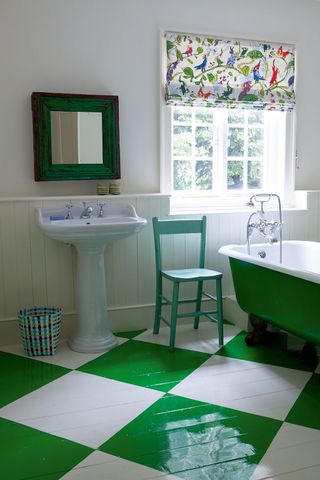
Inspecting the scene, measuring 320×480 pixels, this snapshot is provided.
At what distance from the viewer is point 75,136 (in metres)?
3.81

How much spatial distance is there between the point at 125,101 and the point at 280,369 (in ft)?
7.46

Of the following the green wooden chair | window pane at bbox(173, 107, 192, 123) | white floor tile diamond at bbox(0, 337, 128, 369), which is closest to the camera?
white floor tile diamond at bbox(0, 337, 128, 369)

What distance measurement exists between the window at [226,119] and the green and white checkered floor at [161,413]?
4.83 ft

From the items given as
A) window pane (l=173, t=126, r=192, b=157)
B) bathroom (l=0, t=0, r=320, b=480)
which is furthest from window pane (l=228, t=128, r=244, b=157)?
bathroom (l=0, t=0, r=320, b=480)

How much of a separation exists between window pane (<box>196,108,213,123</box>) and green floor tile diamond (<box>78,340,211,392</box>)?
1925 millimetres

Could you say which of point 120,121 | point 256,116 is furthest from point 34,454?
point 256,116

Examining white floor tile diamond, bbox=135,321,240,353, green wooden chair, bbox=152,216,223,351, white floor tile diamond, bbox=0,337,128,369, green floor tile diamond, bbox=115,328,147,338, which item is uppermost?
green wooden chair, bbox=152,216,223,351

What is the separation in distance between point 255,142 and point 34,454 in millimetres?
3221

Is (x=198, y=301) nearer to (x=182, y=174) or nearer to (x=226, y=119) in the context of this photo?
(x=182, y=174)

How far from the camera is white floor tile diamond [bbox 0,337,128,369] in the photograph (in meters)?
3.38

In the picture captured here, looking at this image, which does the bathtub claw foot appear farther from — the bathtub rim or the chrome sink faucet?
the chrome sink faucet

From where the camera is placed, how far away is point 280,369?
3.25 m

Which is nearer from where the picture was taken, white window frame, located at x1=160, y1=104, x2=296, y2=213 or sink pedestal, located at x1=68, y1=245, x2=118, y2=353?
sink pedestal, located at x1=68, y1=245, x2=118, y2=353

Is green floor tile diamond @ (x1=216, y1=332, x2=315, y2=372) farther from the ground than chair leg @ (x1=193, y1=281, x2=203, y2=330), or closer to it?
closer to it
